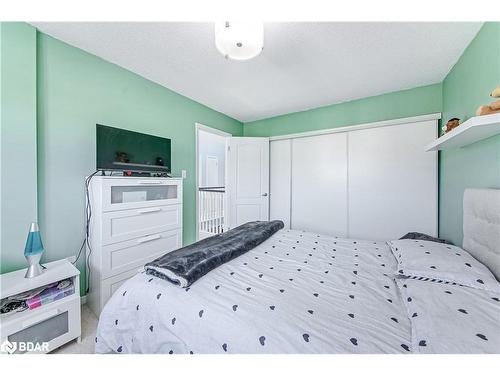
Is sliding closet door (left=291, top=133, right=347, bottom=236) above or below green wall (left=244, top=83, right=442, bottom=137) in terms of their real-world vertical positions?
below

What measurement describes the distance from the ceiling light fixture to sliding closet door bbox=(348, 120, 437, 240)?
221cm

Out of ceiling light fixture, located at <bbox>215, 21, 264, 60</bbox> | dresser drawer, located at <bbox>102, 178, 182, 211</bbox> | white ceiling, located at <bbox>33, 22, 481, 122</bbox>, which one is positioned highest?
white ceiling, located at <bbox>33, 22, 481, 122</bbox>

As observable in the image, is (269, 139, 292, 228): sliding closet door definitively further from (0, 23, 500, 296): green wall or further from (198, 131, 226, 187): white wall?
(198, 131, 226, 187): white wall

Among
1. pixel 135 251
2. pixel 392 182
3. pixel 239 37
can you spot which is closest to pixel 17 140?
pixel 135 251

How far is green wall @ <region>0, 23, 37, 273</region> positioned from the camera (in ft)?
4.65

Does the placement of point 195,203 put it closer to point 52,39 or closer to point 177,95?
A: point 177,95

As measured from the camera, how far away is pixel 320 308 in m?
0.94

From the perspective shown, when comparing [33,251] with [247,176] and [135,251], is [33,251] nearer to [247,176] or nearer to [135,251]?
[135,251]

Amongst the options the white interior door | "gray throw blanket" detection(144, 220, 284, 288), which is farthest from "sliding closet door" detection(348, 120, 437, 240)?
"gray throw blanket" detection(144, 220, 284, 288)

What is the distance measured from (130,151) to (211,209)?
2581mm

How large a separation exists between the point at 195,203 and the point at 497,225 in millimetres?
2934

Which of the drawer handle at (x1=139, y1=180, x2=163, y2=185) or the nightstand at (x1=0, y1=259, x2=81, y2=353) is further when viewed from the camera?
the drawer handle at (x1=139, y1=180, x2=163, y2=185)

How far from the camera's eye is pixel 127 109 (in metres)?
2.17
